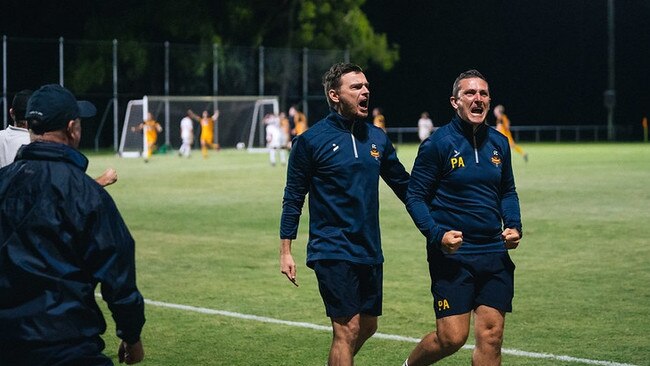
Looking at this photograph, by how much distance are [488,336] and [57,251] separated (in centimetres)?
313

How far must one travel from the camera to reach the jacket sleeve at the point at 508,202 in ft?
22.8

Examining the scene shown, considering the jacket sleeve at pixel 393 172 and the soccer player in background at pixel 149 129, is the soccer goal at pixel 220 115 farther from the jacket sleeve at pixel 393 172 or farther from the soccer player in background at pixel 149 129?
the jacket sleeve at pixel 393 172

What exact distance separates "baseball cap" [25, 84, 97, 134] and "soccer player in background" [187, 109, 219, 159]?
3915cm

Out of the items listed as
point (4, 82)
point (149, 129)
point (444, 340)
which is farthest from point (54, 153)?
point (4, 82)

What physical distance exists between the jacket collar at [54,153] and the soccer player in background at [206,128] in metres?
39.2

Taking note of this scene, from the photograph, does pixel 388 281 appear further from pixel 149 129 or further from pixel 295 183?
pixel 149 129

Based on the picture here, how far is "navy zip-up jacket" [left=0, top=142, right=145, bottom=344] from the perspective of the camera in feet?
14.3

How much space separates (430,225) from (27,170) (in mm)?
2891

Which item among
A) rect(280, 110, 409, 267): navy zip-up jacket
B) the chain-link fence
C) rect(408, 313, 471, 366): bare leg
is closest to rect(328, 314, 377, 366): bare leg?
rect(280, 110, 409, 267): navy zip-up jacket

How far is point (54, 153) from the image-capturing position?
4.43 metres

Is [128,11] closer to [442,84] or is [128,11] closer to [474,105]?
[442,84]

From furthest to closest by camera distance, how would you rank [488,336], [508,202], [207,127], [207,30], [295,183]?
[207,30], [207,127], [508,202], [295,183], [488,336]

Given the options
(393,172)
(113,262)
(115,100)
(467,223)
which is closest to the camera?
(113,262)

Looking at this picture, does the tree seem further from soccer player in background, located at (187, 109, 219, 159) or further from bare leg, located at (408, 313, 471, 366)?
bare leg, located at (408, 313, 471, 366)
